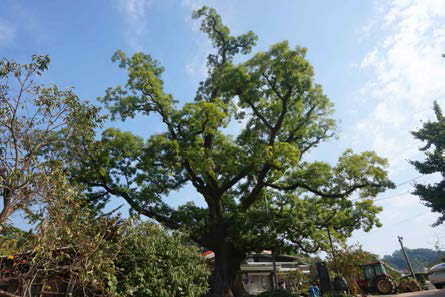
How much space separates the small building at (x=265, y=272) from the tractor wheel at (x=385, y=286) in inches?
287

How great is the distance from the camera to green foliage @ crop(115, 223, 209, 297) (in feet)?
25.5

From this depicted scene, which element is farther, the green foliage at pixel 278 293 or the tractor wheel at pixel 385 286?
the tractor wheel at pixel 385 286

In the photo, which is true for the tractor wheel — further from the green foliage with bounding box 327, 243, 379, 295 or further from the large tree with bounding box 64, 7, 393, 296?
the large tree with bounding box 64, 7, 393, 296

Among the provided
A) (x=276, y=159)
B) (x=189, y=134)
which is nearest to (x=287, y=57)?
(x=276, y=159)

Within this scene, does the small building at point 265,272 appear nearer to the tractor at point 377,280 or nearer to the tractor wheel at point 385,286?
the tractor at point 377,280

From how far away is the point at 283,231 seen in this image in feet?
46.5

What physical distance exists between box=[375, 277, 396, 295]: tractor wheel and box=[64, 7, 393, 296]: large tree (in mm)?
6201

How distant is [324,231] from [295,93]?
7641mm

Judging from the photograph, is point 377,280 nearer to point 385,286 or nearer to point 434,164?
point 385,286

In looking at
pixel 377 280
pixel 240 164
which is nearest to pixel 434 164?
pixel 377 280

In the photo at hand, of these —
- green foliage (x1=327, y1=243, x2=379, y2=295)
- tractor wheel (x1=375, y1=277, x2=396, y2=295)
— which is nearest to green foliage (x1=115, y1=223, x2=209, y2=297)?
green foliage (x1=327, y1=243, x2=379, y2=295)

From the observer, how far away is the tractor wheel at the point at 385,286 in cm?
1912

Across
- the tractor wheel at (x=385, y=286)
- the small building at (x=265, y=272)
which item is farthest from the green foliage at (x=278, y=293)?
the tractor wheel at (x=385, y=286)

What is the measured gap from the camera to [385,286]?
19.3 meters
